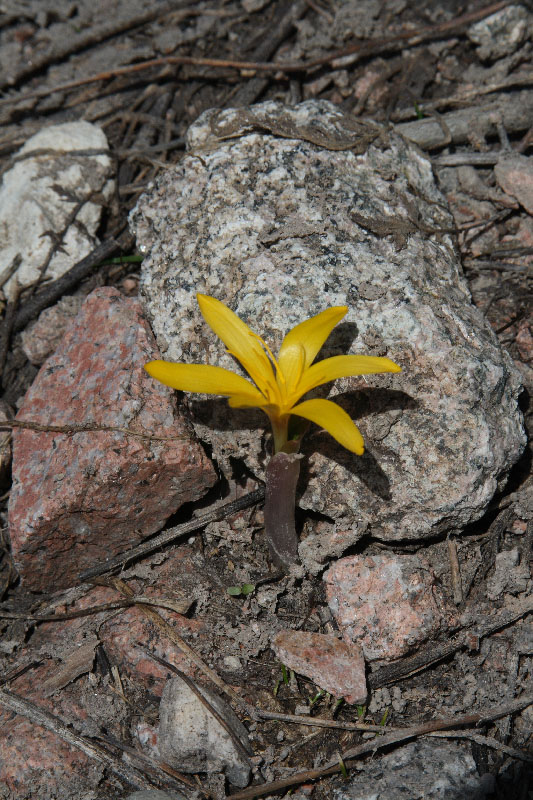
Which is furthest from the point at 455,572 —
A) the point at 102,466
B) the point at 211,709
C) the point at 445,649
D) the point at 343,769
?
the point at 102,466

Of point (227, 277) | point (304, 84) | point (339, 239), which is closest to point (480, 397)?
point (339, 239)

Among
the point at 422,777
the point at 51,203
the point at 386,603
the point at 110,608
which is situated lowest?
the point at 422,777

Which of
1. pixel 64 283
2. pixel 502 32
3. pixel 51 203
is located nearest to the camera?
pixel 64 283

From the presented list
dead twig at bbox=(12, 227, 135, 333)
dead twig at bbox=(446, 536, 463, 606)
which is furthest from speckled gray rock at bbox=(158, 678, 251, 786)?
dead twig at bbox=(12, 227, 135, 333)

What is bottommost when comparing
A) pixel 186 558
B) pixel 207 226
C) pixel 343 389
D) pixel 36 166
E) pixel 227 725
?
pixel 227 725

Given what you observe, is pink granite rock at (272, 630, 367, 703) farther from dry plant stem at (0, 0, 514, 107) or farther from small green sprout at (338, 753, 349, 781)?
dry plant stem at (0, 0, 514, 107)

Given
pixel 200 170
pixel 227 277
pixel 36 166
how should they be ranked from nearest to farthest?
pixel 227 277 < pixel 200 170 < pixel 36 166

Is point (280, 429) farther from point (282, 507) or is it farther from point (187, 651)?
point (187, 651)

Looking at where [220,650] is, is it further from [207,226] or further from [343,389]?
[207,226]
